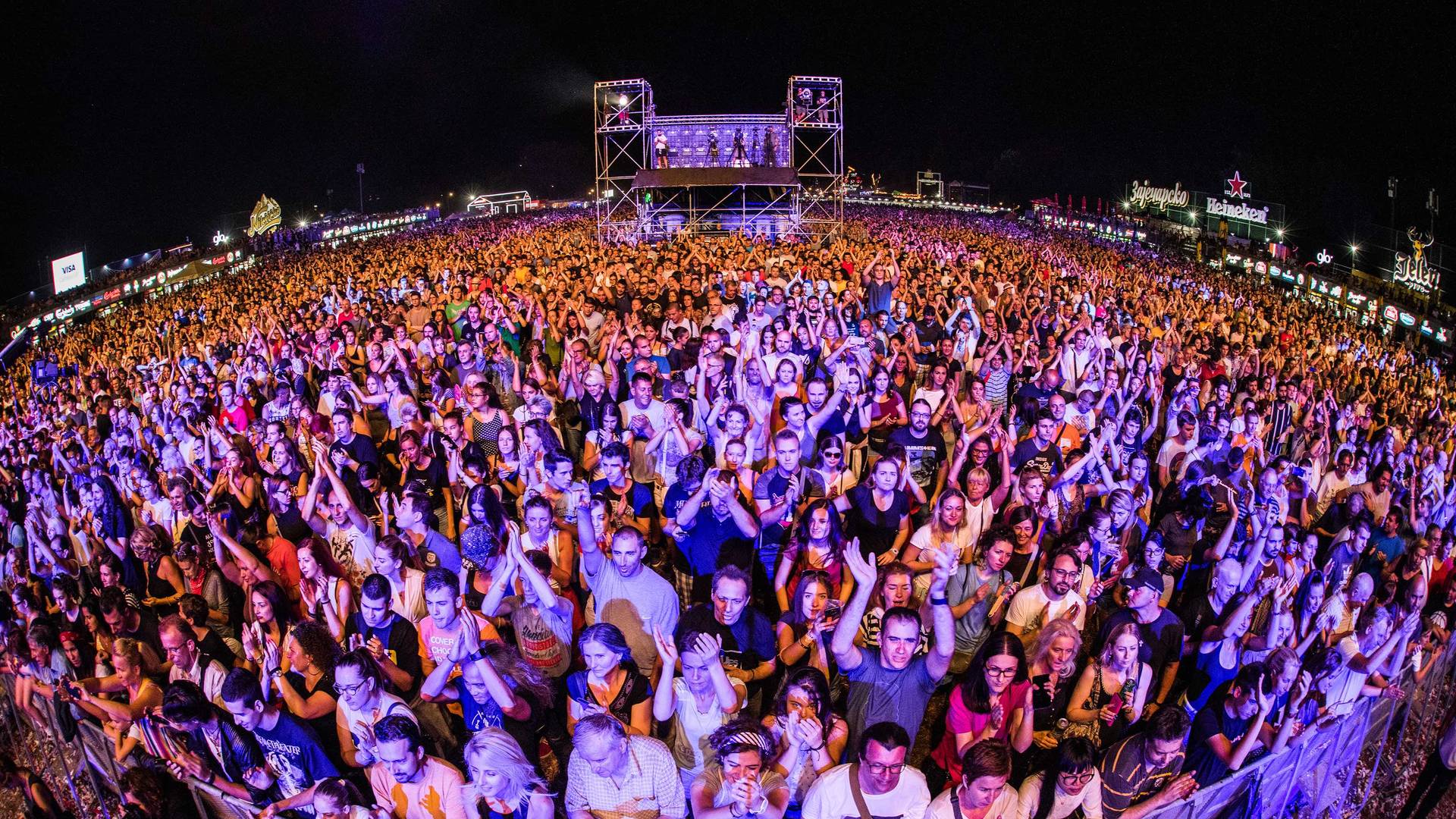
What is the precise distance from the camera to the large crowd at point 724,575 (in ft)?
9.25

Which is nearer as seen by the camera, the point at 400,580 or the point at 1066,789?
the point at 1066,789

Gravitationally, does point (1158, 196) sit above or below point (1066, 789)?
above

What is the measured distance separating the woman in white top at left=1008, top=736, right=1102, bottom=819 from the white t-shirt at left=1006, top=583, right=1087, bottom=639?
821mm

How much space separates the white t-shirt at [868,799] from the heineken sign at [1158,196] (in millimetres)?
48324

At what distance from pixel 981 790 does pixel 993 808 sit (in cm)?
12

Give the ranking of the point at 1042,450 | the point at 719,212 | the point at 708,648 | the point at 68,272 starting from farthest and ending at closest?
the point at 719,212 → the point at 68,272 → the point at 1042,450 → the point at 708,648

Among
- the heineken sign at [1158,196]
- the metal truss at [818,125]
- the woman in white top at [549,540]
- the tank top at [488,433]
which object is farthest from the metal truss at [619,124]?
the heineken sign at [1158,196]

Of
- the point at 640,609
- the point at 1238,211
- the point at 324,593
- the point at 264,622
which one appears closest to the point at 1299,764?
the point at 640,609

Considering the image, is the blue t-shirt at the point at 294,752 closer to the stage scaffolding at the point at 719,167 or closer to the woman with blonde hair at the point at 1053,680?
the woman with blonde hair at the point at 1053,680

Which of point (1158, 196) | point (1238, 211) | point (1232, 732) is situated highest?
point (1158, 196)

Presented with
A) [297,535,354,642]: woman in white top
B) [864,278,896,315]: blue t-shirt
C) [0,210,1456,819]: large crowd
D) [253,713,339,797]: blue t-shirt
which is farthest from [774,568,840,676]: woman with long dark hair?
[864,278,896,315]: blue t-shirt

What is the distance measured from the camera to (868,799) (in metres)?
2.57

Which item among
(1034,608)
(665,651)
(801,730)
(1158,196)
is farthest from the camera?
(1158,196)

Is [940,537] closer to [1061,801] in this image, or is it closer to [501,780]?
[1061,801]
